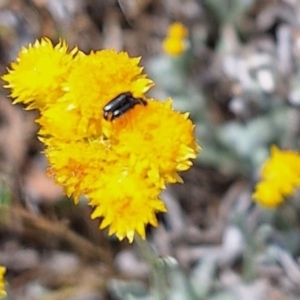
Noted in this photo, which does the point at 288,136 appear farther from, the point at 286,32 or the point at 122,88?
the point at 122,88

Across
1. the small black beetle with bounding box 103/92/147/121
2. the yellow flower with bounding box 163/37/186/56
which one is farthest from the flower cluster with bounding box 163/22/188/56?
the small black beetle with bounding box 103/92/147/121

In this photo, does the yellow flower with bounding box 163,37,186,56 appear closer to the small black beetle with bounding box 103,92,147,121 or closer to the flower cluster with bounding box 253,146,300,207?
the flower cluster with bounding box 253,146,300,207

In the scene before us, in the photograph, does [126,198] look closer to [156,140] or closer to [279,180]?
[156,140]

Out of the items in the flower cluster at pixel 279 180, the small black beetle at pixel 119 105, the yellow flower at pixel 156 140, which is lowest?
the flower cluster at pixel 279 180

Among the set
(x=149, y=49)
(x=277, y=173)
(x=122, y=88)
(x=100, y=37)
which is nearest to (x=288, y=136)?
(x=277, y=173)

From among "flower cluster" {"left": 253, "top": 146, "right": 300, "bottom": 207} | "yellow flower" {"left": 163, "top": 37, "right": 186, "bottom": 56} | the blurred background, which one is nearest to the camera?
"flower cluster" {"left": 253, "top": 146, "right": 300, "bottom": 207}

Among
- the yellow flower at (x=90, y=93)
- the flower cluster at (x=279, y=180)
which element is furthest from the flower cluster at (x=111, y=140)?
the flower cluster at (x=279, y=180)

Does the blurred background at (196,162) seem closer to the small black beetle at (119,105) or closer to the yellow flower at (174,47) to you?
the yellow flower at (174,47)
